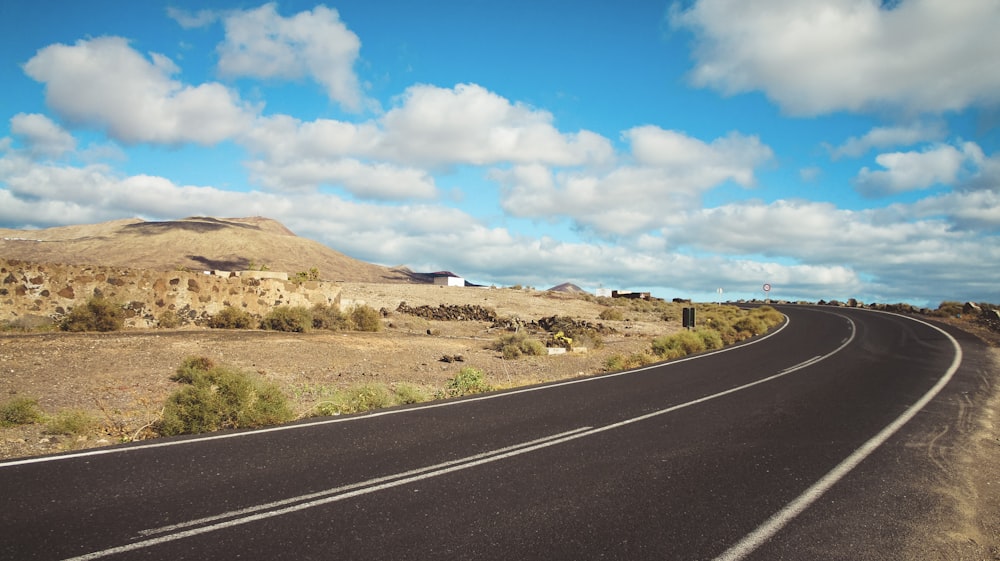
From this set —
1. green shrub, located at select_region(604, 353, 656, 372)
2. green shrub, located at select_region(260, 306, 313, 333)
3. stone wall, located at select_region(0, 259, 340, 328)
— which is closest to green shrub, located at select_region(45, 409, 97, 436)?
stone wall, located at select_region(0, 259, 340, 328)

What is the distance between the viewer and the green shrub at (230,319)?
70.5 feet

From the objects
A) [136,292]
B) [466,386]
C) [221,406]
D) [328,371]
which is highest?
[136,292]

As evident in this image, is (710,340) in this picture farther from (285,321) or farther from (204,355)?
(204,355)

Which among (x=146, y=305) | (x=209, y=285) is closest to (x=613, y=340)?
(x=209, y=285)

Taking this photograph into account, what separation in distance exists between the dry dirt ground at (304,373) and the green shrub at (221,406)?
2.61 feet

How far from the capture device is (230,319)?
2178cm

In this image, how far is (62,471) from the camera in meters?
5.98

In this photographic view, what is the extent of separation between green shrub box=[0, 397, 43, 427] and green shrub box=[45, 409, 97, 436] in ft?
0.79

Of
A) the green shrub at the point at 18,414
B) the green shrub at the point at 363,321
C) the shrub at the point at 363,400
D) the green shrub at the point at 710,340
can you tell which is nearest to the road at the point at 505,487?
the shrub at the point at 363,400

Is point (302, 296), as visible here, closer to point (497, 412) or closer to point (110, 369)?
point (110, 369)

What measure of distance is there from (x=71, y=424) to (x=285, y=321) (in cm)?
1454

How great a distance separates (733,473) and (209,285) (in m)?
21.1

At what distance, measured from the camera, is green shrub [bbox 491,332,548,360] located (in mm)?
21938

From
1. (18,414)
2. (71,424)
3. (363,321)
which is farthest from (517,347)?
(18,414)
